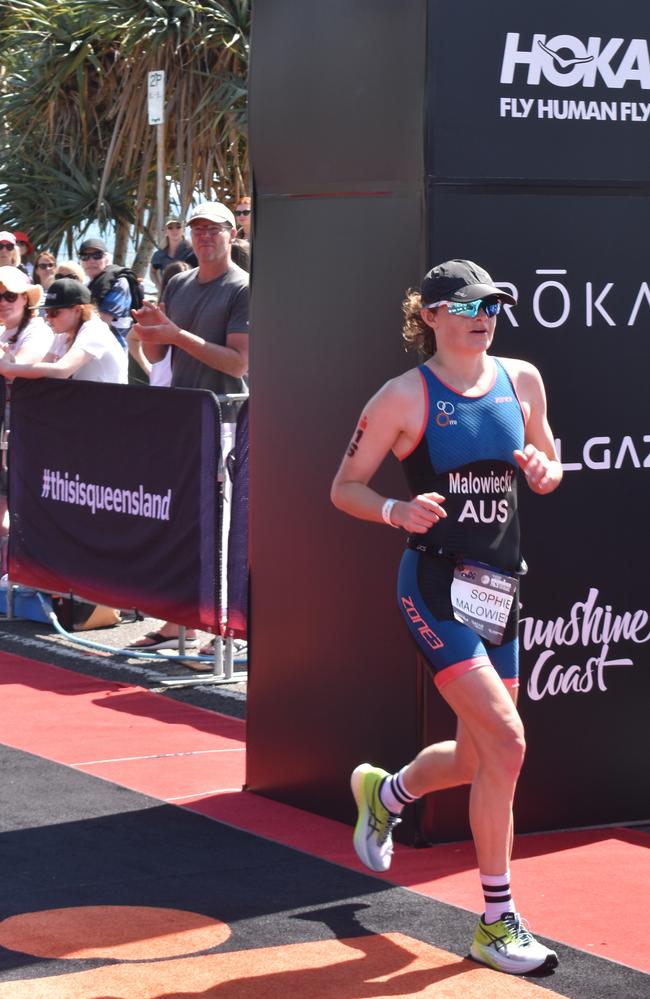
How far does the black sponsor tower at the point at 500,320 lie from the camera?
5898mm

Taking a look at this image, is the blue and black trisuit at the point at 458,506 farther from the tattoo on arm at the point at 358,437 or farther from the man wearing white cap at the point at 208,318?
the man wearing white cap at the point at 208,318

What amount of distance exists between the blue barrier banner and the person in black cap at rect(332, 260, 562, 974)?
3.63 metres

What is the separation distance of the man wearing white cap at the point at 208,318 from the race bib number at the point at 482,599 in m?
4.11

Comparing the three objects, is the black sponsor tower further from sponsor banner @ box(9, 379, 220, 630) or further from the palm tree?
the palm tree

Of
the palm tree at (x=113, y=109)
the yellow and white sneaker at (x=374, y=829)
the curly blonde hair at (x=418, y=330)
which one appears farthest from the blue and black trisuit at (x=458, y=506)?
the palm tree at (x=113, y=109)

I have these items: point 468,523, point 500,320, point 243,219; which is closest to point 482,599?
point 468,523

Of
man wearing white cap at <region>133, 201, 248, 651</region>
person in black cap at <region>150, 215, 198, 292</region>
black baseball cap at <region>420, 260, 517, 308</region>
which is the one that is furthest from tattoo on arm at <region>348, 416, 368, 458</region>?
person in black cap at <region>150, 215, 198, 292</region>

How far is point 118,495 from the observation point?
31.5 feet

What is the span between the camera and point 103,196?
78.5ft

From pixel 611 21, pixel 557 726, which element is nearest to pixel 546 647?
pixel 557 726

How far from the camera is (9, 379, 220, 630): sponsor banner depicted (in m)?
8.94

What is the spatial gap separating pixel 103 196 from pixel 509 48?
18.6 metres

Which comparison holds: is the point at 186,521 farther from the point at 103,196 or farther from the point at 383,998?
the point at 103,196

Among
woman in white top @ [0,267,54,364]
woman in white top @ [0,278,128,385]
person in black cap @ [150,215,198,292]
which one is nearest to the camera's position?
woman in white top @ [0,278,128,385]
